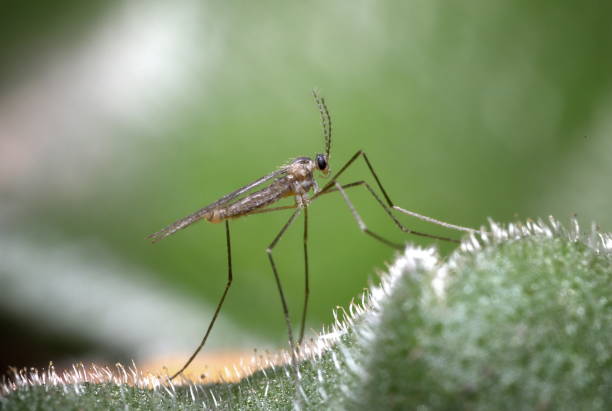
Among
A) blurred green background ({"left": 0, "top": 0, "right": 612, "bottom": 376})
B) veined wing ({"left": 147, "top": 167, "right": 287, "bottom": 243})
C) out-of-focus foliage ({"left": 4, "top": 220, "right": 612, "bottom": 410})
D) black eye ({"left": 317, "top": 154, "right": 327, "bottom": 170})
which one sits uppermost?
blurred green background ({"left": 0, "top": 0, "right": 612, "bottom": 376})

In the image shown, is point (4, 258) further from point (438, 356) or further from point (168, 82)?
point (438, 356)

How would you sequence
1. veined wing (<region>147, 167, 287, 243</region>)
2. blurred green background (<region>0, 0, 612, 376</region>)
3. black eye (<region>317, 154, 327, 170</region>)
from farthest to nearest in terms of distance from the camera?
blurred green background (<region>0, 0, 612, 376</region>) → black eye (<region>317, 154, 327, 170</region>) → veined wing (<region>147, 167, 287, 243</region>)

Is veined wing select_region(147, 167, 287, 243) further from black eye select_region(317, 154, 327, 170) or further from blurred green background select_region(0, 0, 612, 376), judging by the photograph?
blurred green background select_region(0, 0, 612, 376)

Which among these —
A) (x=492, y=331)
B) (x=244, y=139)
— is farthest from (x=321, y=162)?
(x=492, y=331)

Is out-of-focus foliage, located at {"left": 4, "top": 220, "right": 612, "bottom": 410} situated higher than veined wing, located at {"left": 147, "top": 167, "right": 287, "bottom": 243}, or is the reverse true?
veined wing, located at {"left": 147, "top": 167, "right": 287, "bottom": 243}

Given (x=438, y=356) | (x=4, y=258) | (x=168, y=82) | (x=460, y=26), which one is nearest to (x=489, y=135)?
(x=460, y=26)

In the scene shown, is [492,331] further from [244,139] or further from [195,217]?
[244,139]

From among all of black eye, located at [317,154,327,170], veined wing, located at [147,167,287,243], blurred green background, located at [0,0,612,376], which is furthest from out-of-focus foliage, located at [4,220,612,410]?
blurred green background, located at [0,0,612,376]

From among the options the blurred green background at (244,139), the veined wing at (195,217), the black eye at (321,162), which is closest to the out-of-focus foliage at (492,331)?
the veined wing at (195,217)
